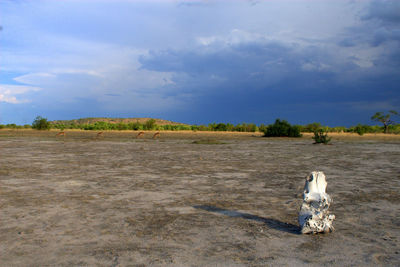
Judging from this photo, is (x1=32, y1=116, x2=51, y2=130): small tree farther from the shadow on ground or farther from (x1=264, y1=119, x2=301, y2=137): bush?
the shadow on ground

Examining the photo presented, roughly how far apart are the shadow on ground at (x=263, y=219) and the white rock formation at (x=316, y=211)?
7.3 inches

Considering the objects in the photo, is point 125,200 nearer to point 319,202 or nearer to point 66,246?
point 66,246

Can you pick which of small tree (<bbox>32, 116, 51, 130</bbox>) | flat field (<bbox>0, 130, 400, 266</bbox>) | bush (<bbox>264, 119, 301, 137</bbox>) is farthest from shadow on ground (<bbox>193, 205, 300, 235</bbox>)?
small tree (<bbox>32, 116, 51, 130</bbox>)

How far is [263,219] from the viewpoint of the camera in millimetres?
5109

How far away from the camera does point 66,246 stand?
3949 millimetres

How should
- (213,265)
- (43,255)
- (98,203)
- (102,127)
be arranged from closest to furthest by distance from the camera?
1. (213,265)
2. (43,255)
3. (98,203)
4. (102,127)

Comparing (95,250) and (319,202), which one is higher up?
(319,202)

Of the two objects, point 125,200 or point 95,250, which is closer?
point 95,250

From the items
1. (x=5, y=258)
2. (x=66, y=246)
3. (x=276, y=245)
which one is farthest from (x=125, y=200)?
(x=276, y=245)

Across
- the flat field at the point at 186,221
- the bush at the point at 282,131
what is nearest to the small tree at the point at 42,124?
the bush at the point at 282,131

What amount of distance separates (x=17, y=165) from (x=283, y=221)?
9.39m

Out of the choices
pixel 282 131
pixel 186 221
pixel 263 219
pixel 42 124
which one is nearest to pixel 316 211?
pixel 263 219

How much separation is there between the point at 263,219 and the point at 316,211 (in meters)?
0.92

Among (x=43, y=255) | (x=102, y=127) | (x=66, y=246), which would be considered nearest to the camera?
(x=43, y=255)
